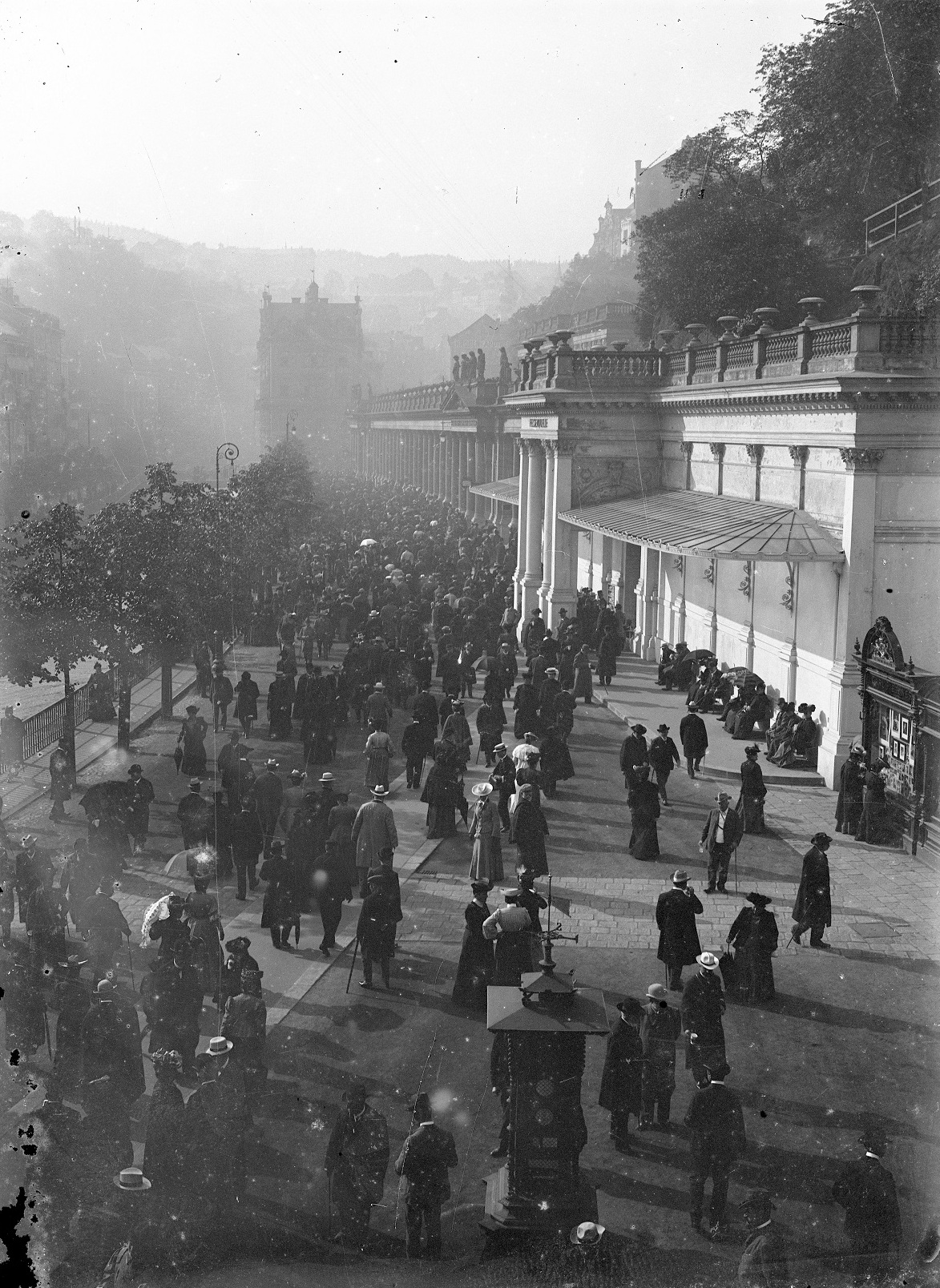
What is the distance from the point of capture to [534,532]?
38062 millimetres

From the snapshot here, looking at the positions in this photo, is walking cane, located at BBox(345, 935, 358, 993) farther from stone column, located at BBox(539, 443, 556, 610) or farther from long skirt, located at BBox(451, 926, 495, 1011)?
stone column, located at BBox(539, 443, 556, 610)

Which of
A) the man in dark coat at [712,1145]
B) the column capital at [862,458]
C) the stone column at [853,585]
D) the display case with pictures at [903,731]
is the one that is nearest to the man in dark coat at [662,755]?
the display case with pictures at [903,731]

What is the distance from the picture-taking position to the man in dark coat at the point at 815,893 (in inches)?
524

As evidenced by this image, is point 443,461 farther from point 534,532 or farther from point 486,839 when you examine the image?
point 486,839

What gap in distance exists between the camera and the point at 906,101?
34.9 meters

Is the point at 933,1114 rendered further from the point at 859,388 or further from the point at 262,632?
the point at 262,632

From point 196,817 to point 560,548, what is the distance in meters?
20.9

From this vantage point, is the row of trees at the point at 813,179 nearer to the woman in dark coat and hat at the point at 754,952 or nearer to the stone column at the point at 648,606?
the stone column at the point at 648,606

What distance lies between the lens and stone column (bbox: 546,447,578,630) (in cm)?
3503

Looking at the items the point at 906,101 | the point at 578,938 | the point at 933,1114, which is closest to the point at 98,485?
the point at 906,101

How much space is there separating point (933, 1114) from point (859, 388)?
12388 mm

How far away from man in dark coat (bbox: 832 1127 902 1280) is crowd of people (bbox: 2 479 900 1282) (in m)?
0.02

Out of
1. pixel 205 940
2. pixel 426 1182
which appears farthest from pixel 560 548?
pixel 426 1182

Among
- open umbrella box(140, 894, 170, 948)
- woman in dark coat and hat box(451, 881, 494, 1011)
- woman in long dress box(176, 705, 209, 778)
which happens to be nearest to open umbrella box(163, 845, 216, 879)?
open umbrella box(140, 894, 170, 948)
